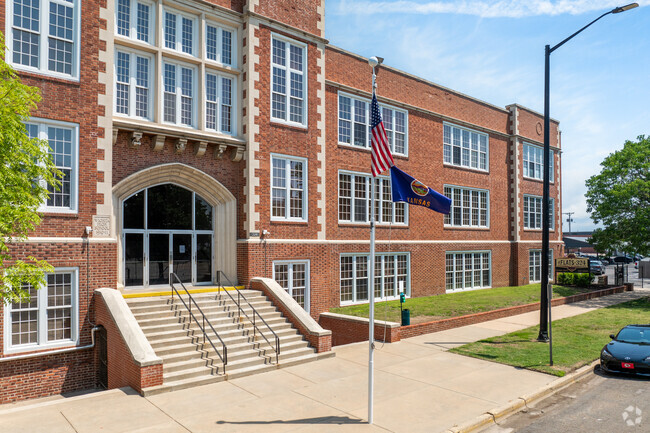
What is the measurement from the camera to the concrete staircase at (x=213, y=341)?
12.1 m

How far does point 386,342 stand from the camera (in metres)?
16.5

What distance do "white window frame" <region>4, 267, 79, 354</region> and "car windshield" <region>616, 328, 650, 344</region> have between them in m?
15.7

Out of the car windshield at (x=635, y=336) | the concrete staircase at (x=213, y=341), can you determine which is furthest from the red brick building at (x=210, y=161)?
the car windshield at (x=635, y=336)

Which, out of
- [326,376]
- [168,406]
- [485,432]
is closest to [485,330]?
[326,376]

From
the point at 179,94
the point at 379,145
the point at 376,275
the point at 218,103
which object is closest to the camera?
the point at 379,145

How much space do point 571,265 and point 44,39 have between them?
3294 centimetres

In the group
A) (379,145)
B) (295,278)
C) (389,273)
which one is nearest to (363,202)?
(389,273)

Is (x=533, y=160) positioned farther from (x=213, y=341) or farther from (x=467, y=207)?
(x=213, y=341)

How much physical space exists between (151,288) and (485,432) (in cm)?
1160

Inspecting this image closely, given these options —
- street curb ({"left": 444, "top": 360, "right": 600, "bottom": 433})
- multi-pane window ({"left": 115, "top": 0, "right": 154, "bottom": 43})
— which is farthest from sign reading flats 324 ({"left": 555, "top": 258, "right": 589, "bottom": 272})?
multi-pane window ({"left": 115, "top": 0, "right": 154, "bottom": 43})

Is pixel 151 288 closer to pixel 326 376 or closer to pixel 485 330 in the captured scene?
pixel 326 376

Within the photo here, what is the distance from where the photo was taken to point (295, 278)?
19078 mm

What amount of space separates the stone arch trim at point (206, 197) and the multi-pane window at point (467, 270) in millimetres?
14473

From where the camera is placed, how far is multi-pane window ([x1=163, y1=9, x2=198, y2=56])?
16672 mm
